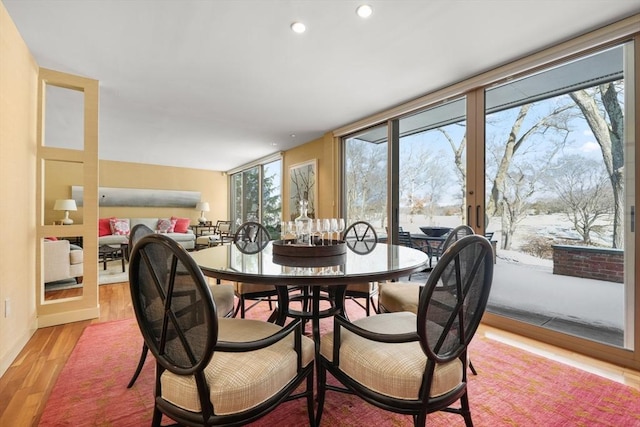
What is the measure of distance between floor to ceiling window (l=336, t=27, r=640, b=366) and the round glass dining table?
4.84ft

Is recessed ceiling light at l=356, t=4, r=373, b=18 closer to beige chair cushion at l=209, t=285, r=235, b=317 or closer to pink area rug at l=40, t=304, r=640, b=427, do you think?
beige chair cushion at l=209, t=285, r=235, b=317

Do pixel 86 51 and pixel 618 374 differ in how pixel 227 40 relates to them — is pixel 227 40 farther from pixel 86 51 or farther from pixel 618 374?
pixel 618 374

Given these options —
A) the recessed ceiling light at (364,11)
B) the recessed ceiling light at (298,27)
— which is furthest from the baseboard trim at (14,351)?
the recessed ceiling light at (364,11)

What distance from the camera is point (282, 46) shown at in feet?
7.68

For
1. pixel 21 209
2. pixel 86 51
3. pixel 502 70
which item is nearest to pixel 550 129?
pixel 502 70

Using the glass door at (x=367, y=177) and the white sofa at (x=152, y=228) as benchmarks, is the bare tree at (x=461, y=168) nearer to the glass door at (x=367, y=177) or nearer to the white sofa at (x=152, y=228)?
the glass door at (x=367, y=177)

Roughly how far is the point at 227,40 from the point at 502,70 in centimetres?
231

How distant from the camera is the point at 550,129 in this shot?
249cm

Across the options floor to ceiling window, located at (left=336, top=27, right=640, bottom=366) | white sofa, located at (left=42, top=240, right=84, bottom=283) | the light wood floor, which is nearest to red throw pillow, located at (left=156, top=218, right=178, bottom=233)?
white sofa, located at (left=42, top=240, right=84, bottom=283)

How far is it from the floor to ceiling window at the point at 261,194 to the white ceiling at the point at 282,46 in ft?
9.26

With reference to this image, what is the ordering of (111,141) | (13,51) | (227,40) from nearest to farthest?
(13,51) → (227,40) → (111,141)

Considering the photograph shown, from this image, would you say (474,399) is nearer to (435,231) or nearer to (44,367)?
(435,231)

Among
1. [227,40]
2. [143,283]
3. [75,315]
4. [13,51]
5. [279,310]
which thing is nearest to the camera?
[143,283]

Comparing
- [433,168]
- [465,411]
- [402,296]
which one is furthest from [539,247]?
[465,411]
